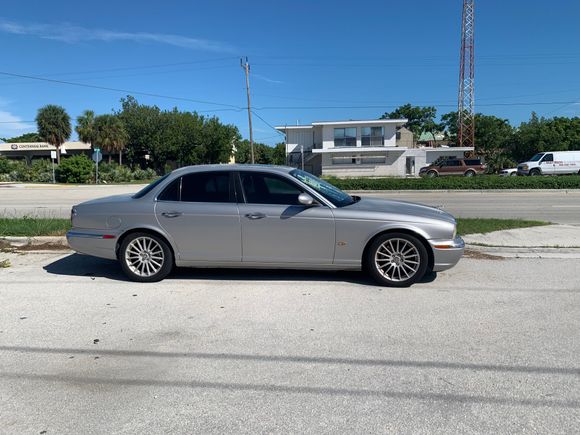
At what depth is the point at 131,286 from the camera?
19.2ft

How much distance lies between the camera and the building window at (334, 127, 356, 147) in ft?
159

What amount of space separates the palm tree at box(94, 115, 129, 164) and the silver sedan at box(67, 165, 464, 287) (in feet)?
165

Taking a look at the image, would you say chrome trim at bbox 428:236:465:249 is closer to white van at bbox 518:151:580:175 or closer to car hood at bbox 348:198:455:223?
car hood at bbox 348:198:455:223

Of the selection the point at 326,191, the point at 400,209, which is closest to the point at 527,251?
the point at 400,209

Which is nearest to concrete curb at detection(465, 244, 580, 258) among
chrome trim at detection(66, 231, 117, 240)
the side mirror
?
the side mirror

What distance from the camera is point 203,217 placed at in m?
5.82

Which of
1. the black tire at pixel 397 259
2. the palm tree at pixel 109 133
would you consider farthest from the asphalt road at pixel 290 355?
the palm tree at pixel 109 133

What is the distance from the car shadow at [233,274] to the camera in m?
6.07

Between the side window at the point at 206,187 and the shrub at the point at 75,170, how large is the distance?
3830 cm

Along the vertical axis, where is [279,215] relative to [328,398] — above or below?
above

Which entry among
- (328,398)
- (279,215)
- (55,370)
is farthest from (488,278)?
(55,370)

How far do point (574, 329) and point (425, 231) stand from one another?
1837 millimetres

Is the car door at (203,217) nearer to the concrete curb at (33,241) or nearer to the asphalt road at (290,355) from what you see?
the asphalt road at (290,355)

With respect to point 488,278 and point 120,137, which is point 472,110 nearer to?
point 120,137
